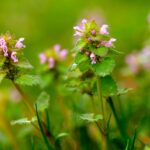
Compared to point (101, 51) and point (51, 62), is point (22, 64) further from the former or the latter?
point (51, 62)

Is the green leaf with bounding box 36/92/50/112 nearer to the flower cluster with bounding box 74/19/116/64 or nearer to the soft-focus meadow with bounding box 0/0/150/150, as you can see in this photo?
the soft-focus meadow with bounding box 0/0/150/150

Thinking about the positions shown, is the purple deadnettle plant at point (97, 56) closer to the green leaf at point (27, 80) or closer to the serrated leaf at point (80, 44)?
the serrated leaf at point (80, 44)

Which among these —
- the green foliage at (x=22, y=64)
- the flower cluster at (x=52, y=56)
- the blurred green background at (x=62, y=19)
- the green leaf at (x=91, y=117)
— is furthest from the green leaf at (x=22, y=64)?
the blurred green background at (x=62, y=19)

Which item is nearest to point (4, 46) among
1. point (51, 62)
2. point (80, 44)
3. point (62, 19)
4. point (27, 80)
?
point (27, 80)

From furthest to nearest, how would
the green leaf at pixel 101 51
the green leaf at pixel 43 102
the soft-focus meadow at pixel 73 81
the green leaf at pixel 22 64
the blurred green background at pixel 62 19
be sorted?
the blurred green background at pixel 62 19
the soft-focus meadow at pixel 73 81
the green leaf at pixel 43 102
the green leaf at pixel 22 64
the green leaf at pixel 101 51

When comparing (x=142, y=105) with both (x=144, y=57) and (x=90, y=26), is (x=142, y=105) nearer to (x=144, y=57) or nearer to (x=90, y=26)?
(x=144, y=57)

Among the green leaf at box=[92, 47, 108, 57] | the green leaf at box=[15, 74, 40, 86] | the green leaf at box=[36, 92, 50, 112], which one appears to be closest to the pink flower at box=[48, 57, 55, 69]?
the green leaf at box=[36, 92, 50, 112]
